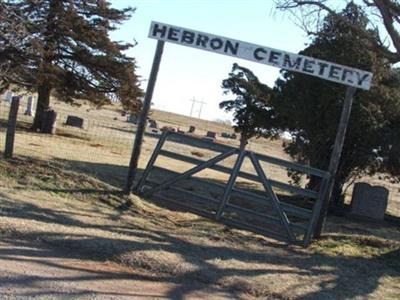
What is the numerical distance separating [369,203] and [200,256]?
10775 mm

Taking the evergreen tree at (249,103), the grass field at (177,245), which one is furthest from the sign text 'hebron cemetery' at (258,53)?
the evergreen tree at (249,103)

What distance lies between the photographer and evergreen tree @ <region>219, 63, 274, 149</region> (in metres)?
23.0

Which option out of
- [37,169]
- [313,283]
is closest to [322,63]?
[313,283]

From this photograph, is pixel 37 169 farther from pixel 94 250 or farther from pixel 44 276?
pixel 44 276

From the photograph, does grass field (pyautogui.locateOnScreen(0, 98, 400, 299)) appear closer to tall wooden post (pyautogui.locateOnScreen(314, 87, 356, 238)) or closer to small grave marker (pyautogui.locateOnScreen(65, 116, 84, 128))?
tall wooden post (pyautogui.locateOnScreen(314, 87, 356, 238))

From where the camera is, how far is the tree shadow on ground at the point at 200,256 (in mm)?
7379

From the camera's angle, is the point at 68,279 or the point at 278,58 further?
the point at 278,58

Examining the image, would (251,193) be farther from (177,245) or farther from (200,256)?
(200,256)

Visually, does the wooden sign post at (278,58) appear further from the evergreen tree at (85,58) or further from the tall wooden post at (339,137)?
the evergreen tree at (85,58)

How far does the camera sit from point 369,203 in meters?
17.9

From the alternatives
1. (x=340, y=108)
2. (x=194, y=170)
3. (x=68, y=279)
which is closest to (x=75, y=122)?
(x=340, y=108)

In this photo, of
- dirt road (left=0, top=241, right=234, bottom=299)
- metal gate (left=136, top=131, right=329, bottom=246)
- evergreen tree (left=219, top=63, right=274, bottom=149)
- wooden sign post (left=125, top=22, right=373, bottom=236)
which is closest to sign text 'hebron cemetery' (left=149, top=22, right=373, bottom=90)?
wooden sign post (left=125, top=22, right=373, bottom=236)

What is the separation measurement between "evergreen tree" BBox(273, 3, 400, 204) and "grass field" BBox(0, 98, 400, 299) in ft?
17.5

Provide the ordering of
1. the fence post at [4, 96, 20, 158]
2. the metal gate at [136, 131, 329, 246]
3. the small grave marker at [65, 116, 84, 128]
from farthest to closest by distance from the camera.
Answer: the small grave marker at [65, 116, 84, 128] → the fence post at [4, 96, 20, 158] → the metal gate at [136, 131, 329, 246]
